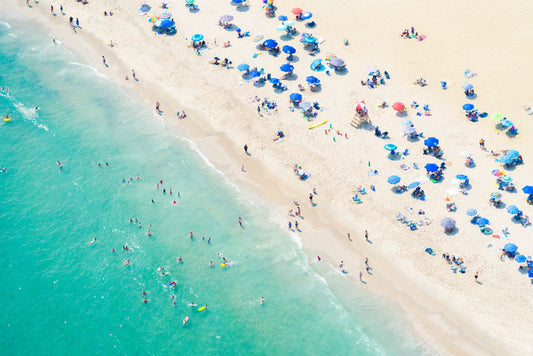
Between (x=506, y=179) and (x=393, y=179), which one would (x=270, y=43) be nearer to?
(x=393, y=179)

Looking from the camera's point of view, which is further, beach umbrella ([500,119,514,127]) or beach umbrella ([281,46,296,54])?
beach umbrella ([281,46,296,54])

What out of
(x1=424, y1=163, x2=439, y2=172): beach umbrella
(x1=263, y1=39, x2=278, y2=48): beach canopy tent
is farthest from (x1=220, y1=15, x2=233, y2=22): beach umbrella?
(x1=424, y1=163, x2=439, y2=172): beach umbrella

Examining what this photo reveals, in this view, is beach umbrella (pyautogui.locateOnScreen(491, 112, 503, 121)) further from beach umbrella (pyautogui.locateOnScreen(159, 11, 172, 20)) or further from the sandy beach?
beach umbrella (pyautogui.locateOnScreen(159, 11, 172, 20))

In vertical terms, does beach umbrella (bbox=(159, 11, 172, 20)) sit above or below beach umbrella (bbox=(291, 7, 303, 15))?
below

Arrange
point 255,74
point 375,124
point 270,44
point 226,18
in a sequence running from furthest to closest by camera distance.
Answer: point 226,18, point 270,44, point 255,74, point 375,124

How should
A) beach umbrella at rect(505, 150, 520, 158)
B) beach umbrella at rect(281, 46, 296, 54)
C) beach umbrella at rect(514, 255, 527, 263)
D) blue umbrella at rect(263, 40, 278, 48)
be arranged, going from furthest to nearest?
1. blue umbrella at rect(263, 40, 278, 48)
2. beach umbrella at rect(281, 46, 296, 54)
3. beach umbrella at rect(505, 150, 520, 158)
4. beach umbrella at rect(514, 255, 527, 263)

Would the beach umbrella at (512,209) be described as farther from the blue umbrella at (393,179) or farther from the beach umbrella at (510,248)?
the blue umbrella at (393,179)

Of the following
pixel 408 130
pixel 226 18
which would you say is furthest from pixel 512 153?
pixel 226 18
